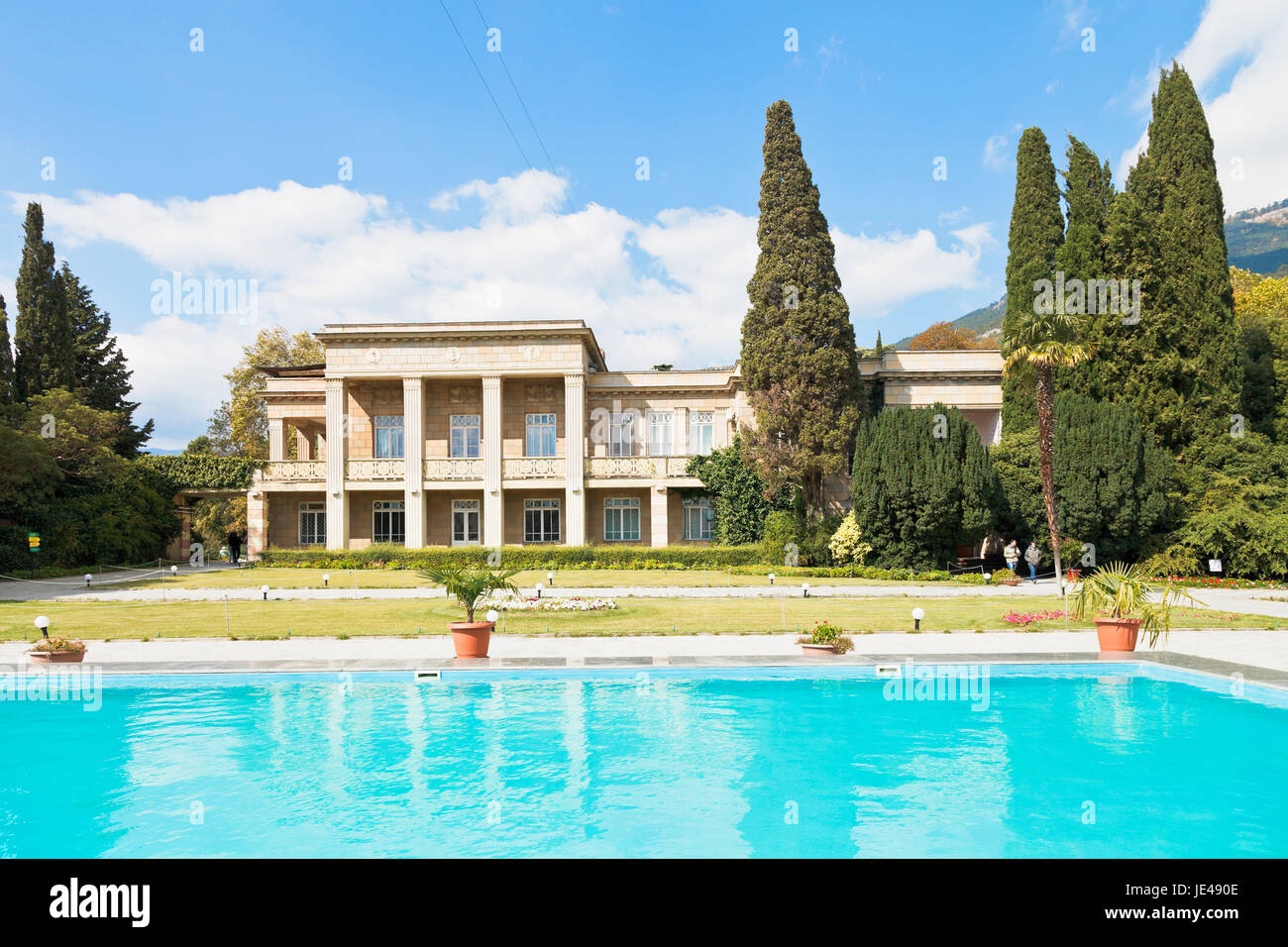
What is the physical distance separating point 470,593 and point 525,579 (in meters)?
14.5

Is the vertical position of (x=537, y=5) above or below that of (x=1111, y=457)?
above

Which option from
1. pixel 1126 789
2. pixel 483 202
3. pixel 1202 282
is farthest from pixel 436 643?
pixel 1202 282

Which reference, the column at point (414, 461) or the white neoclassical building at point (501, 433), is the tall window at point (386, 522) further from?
the column at point (414, 461)

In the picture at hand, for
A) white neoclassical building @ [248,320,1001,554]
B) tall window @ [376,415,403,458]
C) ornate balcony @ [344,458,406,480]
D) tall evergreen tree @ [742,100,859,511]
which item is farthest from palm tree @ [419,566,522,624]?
tall window @ [376,415,403,458]

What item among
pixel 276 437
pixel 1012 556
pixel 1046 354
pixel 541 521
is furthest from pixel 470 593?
pixel 276 437

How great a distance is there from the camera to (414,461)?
3512cm

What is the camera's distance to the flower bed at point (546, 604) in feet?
60.3

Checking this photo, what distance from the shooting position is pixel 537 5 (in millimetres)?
13148

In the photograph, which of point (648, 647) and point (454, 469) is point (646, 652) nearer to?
point (648, 647)

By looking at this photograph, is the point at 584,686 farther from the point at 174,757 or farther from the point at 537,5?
the point at 537,5

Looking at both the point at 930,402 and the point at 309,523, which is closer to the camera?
the point at 930,402

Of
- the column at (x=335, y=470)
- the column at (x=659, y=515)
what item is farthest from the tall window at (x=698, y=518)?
the column at (x=335, y=470)
